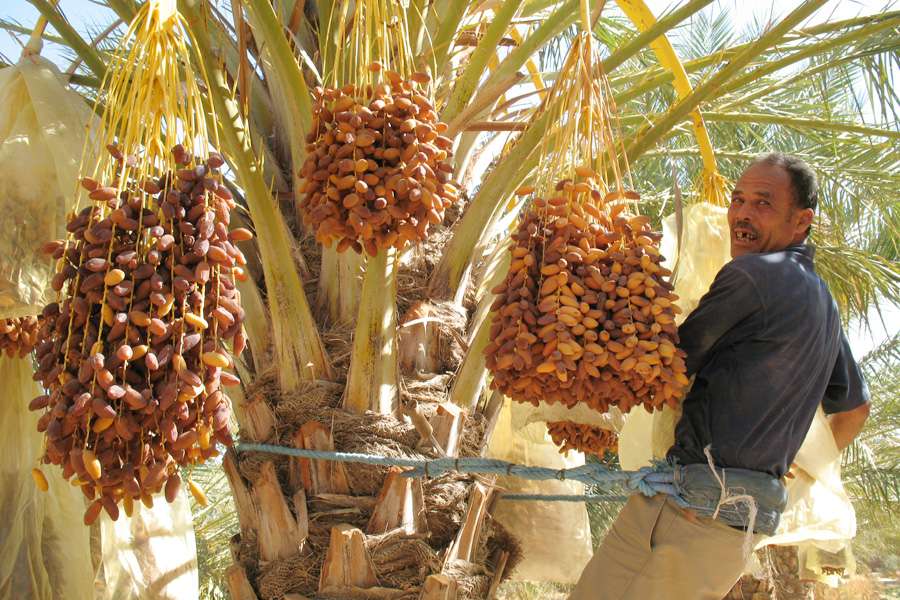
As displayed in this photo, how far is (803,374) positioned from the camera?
2074mm

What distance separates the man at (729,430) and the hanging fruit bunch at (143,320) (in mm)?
1035

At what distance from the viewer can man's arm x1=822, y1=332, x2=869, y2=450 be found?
2.40 m

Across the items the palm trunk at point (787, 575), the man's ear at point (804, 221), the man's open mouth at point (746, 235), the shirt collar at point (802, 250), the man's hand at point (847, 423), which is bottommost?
the palm trunk at point (787, 575)

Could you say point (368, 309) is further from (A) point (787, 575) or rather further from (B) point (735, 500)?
(A) point (787, 575)

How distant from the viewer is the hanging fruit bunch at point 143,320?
55.7 inches

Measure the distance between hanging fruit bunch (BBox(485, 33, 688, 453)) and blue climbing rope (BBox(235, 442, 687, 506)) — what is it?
345 millimetres

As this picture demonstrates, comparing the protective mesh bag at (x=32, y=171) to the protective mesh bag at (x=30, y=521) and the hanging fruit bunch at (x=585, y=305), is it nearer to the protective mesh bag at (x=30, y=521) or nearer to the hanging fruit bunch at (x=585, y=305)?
the protective mesh bag at (x=30, y=521)

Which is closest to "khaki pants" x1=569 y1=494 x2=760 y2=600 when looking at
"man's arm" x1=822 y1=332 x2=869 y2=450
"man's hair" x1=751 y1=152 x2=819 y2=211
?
"man's arm" x1=822 y1=332 x2=869 y2=450

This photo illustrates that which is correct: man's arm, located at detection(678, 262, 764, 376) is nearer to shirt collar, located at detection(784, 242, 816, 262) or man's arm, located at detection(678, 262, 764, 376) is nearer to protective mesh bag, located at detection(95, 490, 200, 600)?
shirt collar, located at detection(784, 242, 816, 262)

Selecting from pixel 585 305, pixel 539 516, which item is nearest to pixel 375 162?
pixel 585 305

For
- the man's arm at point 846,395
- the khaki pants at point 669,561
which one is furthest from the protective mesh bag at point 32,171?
the man's arm at point 846,395

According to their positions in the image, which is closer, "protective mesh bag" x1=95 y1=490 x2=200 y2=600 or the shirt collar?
the shirt collar

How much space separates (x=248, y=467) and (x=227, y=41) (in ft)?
4.20

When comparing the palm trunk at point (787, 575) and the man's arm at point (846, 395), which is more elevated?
the man's arm at point (846, 395)
